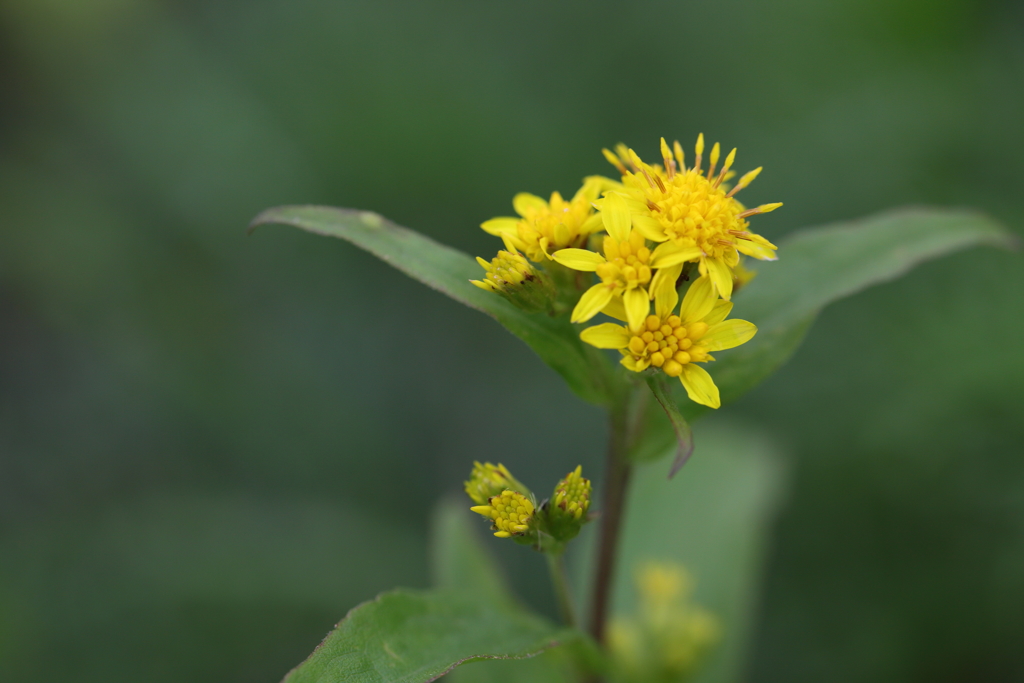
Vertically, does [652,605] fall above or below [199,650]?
above

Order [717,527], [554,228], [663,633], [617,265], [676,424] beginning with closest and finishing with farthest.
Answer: [676,424], [617,265], [554,228], [663,633], [717,527]

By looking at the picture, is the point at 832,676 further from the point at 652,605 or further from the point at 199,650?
the point at 199,650

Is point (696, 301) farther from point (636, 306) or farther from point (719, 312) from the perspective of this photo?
point (636, 306)

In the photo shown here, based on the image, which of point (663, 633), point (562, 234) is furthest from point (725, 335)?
point (663, 633)

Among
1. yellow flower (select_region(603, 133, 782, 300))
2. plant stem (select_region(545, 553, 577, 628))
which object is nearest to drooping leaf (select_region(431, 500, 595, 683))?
plant stem (select_region(545, 553, 577, 628))

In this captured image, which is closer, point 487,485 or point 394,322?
point 487,485

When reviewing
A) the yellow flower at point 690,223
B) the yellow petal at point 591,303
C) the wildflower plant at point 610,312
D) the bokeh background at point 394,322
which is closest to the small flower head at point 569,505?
the wildflower plant at point 610,312

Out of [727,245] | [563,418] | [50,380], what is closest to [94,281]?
[50,380]
